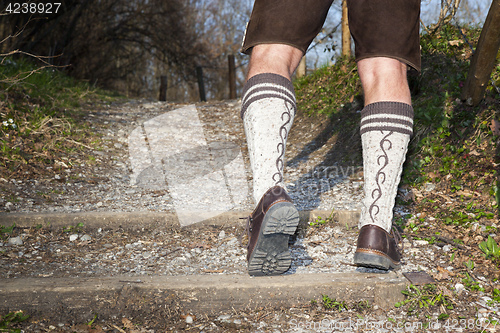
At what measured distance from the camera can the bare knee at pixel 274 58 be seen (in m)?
1.53

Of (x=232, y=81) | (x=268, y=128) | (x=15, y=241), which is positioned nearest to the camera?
(x=268, y=128)

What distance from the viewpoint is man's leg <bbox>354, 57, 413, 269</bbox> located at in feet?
5.15

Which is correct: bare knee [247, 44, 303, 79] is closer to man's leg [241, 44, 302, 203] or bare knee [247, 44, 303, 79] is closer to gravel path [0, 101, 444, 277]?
man's leg [241, 44, 302, 203]

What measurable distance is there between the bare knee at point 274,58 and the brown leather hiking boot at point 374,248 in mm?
714

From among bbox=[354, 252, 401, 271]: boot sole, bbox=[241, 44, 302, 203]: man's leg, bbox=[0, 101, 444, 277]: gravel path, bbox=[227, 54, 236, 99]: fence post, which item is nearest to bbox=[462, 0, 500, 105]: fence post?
bbox=[0, 101, 444, 277]: gravel path

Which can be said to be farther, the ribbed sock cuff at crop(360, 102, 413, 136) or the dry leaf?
the ribbed sock cuff at crop(360, 102, 413, 136)

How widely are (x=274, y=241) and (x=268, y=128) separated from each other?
0.43 meters

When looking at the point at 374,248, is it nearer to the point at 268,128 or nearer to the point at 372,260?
the point at 372,260

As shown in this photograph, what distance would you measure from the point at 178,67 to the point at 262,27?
479 inches

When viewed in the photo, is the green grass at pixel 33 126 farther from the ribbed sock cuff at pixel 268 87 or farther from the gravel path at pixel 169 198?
the ribbed sock cuff at pixel 268 87

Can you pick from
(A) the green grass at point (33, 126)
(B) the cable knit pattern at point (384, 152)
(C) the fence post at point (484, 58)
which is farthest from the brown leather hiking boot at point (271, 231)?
(A) the green grass at point (33, 126)

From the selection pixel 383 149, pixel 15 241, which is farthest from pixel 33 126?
pixel 383 149

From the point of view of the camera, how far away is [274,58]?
154 centimetres

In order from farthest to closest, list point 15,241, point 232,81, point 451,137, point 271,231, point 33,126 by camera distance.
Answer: point 232,81, point 33,126, point 451,137, point 15,241, point 271,231
